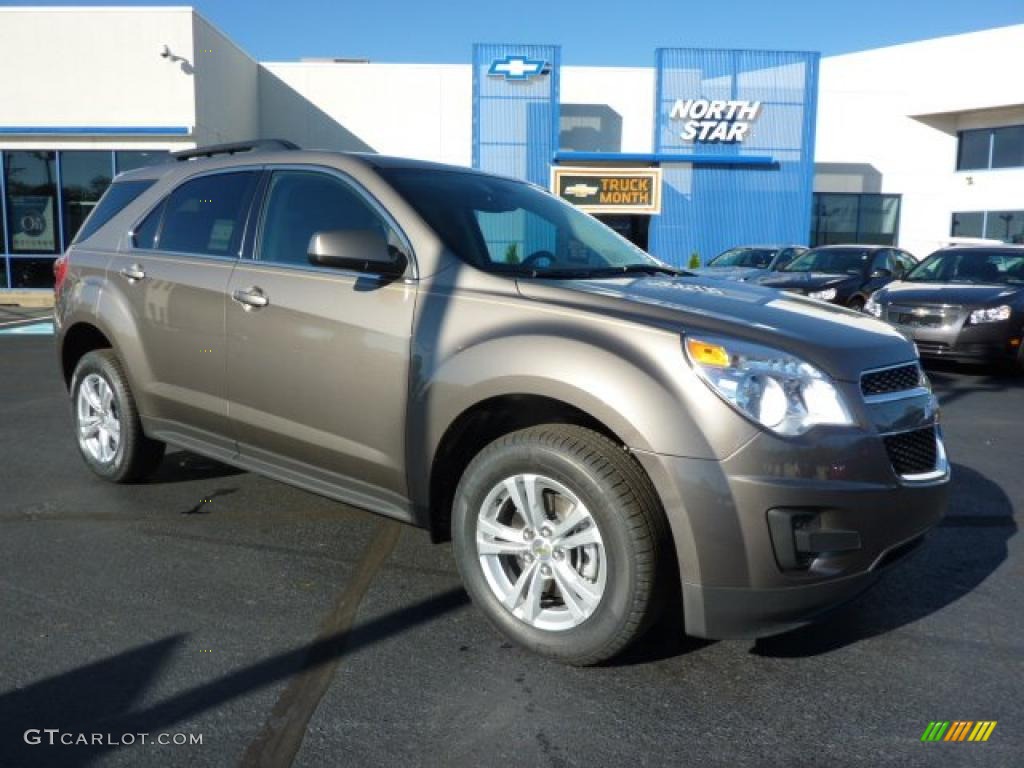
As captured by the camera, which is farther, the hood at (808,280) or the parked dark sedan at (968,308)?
the hood at (808,280)

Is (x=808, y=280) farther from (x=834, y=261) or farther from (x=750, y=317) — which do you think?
(x=750, y=317)

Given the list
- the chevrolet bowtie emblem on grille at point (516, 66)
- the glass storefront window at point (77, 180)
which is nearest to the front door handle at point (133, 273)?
the glass storefront window at point (77, 180)

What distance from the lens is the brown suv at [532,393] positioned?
2.72 meters

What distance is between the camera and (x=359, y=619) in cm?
342

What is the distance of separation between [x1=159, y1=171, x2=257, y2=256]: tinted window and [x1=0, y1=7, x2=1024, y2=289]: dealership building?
16136 millimetres

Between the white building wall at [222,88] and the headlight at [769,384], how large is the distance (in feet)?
63.7

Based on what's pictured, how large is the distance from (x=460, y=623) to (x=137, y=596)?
1349 millimetres

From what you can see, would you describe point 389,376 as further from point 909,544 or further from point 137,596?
point 909,544

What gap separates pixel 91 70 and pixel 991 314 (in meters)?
18.2

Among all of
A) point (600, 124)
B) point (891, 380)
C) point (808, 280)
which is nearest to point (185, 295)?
point (891, 380)

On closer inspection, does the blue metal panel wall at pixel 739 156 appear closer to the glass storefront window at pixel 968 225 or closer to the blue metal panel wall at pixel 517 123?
the blue metal panel wall at pixel 517 123

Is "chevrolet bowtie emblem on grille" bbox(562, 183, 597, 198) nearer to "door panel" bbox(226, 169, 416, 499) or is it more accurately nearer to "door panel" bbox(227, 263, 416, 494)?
"door panel" bbox(226, 169, 416, 499)

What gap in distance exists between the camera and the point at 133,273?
4.69 meters

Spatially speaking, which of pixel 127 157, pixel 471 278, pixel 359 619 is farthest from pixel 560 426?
pixel 127 157
